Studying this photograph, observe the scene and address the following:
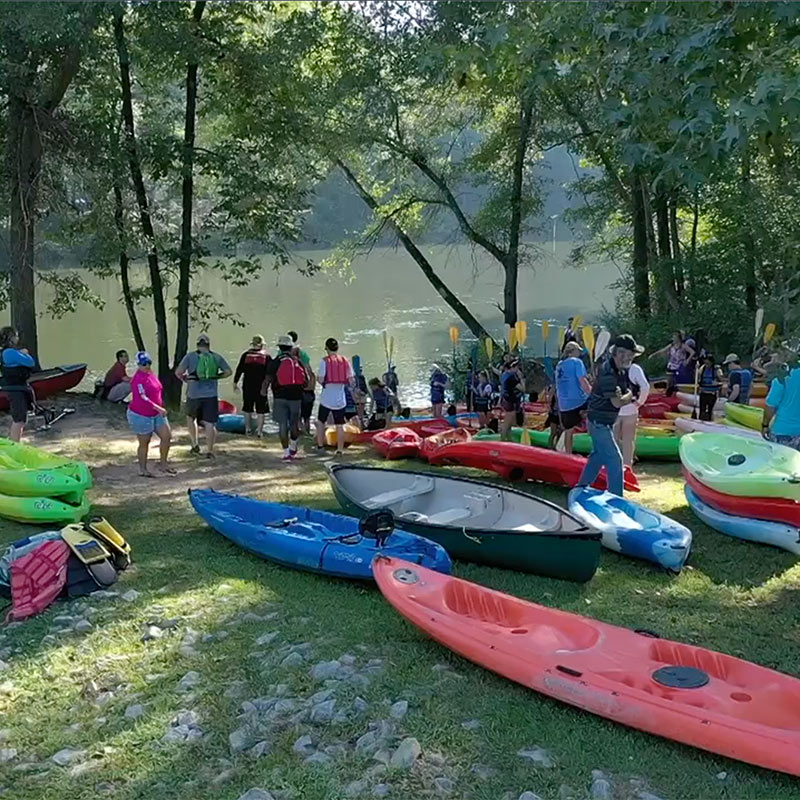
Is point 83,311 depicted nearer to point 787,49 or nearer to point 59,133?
point 59,133

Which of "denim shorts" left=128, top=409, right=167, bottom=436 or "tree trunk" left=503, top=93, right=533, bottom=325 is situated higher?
"tree trunk" left=503, top=93, right=533, bottom=325

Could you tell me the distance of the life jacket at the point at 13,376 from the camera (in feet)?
31.3

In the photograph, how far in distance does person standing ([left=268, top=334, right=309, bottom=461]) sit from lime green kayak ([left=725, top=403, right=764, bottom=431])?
5.81 meters

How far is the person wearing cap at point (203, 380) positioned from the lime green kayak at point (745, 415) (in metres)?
6.75

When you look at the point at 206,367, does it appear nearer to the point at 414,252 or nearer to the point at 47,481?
the point at 47,481

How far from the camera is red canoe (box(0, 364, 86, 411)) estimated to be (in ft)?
43.3

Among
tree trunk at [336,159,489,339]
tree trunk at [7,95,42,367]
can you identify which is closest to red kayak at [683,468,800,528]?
tree trunk at [7,95,42,367]

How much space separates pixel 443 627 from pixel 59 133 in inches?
459

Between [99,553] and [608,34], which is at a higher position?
[608,34]

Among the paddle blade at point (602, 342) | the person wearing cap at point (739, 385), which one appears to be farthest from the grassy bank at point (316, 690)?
the person wearing cap at point (739, 385)

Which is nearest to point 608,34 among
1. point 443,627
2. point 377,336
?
point 443,627

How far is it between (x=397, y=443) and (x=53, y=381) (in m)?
6.03

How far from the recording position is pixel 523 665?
423cm

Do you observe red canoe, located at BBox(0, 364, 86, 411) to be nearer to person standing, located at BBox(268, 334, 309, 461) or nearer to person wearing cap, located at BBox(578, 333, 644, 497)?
person standing, located at BBox(268, 334, 309, 461)
